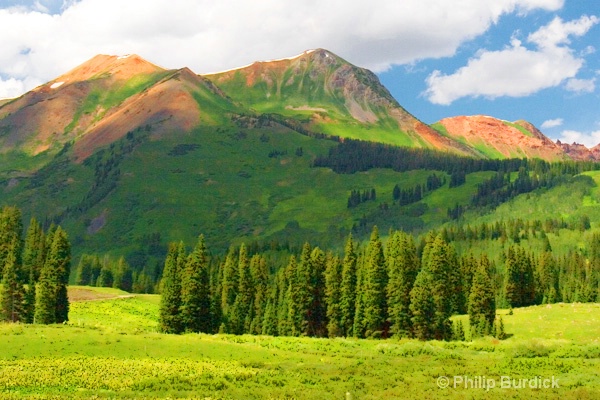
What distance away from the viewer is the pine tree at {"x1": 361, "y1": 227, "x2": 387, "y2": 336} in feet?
312

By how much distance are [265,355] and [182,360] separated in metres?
9.80

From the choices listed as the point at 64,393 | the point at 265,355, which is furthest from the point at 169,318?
the point at 64,393

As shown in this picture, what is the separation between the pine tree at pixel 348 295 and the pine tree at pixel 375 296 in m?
4.47

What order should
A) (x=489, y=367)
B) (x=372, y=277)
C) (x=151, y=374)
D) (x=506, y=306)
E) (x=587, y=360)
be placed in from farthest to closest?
(x=506, y=306), (x=372, y=277), (x=587, y=360), (x=489, y=367), (x=151, y=374)

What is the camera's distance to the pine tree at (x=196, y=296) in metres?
99.8

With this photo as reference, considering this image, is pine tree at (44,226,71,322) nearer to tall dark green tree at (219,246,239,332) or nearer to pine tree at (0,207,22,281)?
pine tree at (0,207,22,281)

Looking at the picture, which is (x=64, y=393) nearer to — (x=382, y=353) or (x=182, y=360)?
(x=182, y=360)

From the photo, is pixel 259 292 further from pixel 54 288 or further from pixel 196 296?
pixel 54 288

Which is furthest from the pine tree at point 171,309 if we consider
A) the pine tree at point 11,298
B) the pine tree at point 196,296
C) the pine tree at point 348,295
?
the pine tree at point 348,295

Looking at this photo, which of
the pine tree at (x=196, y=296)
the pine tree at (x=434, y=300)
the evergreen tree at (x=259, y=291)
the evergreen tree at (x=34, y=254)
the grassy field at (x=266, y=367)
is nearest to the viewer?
the grassy field at (x=266, y=367)

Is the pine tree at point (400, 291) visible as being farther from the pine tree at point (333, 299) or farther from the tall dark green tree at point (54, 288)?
the tall dark green tree at point (54, 288)

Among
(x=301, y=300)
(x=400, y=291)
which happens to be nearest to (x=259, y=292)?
(x=301, y=300)

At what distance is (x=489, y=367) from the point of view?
55625mm

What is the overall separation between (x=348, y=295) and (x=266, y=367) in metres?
48.7
